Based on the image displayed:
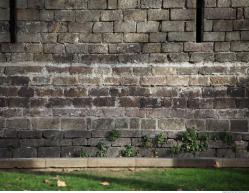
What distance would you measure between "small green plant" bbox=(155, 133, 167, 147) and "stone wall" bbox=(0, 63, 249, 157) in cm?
6

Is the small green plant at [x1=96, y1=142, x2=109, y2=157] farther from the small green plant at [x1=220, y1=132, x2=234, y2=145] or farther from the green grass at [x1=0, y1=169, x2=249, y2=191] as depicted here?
the small green plant at [x1=220, y1=132, x2=234, y2=145]

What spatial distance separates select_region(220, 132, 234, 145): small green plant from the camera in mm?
9031

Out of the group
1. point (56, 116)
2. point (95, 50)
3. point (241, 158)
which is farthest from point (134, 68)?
point (241, 158)

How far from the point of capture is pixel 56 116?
354 inches

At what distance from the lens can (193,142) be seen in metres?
8.98

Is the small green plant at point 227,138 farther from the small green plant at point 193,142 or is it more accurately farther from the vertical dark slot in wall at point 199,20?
the vertical dark slot in wall at point 199,20

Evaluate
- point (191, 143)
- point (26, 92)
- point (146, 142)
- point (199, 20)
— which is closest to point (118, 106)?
point (146, 142)

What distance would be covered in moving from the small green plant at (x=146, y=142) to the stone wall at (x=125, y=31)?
4.24ft

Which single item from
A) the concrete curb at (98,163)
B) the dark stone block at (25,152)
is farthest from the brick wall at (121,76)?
the concrete curb at (98,163)

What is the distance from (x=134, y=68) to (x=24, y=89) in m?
1.84

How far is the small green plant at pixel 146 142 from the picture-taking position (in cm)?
899

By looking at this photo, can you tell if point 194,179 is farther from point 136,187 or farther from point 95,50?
point 95,50

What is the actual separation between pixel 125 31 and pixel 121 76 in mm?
754

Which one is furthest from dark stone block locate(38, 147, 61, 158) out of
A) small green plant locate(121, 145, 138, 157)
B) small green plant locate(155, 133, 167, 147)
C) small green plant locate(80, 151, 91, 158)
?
small green plant locate(155, 133, 167, 147)
